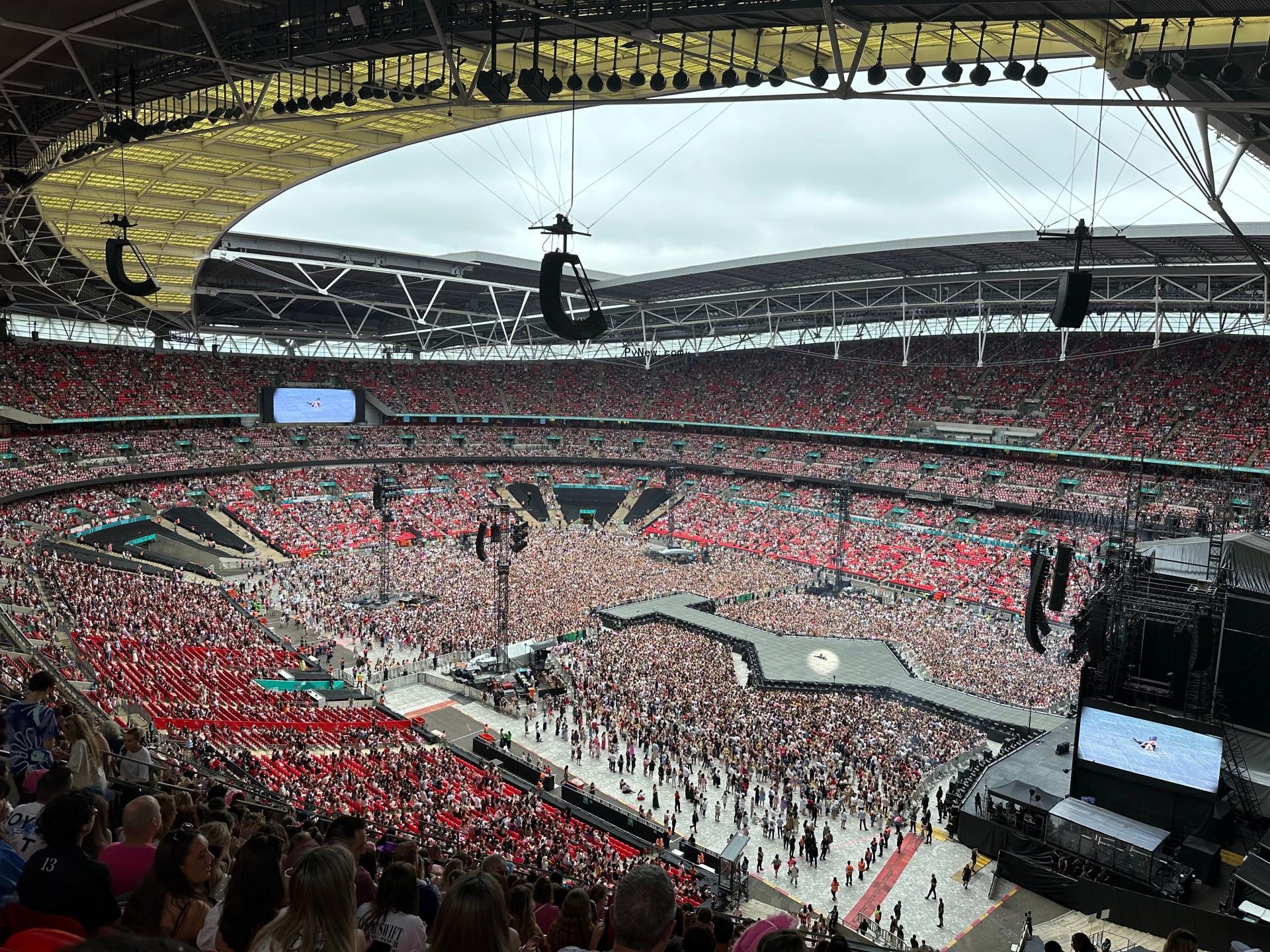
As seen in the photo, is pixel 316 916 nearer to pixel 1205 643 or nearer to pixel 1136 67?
pixel 1136 67

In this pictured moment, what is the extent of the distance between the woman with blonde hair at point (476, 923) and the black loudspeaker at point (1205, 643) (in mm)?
16448

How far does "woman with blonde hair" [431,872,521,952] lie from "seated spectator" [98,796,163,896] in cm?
141

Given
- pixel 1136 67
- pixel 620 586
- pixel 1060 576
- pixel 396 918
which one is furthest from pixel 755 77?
pixel 620 586

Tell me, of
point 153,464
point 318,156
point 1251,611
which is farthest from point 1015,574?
point 153,464

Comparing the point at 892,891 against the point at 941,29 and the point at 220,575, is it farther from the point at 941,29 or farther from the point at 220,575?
the point at 220,575

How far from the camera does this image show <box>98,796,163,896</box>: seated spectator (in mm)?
3410

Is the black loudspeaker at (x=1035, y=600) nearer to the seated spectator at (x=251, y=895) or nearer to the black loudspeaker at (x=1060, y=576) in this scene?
the black loudspeaker at (x=1060, y=576)

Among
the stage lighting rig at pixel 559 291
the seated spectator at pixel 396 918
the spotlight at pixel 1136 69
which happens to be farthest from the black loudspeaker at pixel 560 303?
the seated spectator at pixel 396 918

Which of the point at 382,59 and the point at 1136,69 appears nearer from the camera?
the point at 1136,69

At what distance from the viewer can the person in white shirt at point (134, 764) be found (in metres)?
6.95

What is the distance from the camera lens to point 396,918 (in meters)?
3.28

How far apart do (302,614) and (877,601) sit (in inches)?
812

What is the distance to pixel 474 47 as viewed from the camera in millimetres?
11016

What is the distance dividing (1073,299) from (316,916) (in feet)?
43.5
